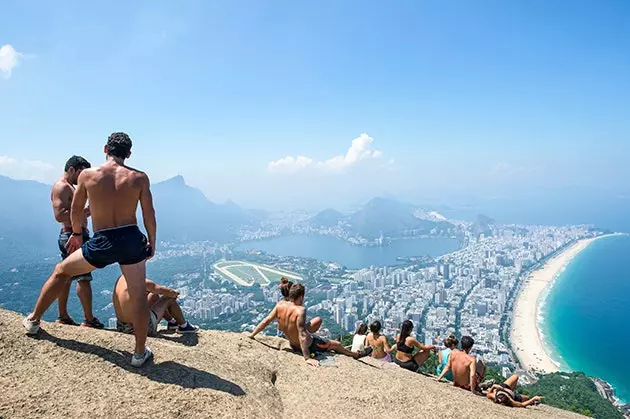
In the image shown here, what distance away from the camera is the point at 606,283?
236ft

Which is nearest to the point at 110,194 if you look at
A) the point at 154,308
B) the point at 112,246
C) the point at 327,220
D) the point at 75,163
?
the point at 112,246

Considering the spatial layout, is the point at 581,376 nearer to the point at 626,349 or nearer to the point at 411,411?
the point at 626,349

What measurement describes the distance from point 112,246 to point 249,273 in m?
81.2

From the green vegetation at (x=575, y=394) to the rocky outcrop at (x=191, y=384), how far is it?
75.8 feet

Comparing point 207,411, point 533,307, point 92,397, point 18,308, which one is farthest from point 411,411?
point 533,307

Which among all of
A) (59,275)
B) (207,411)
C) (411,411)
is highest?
(59,275)

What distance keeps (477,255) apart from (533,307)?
48543 mm

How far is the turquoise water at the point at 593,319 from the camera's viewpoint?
39062 mm

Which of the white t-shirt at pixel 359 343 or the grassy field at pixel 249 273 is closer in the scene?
the white t-shirt at pixel 359 343

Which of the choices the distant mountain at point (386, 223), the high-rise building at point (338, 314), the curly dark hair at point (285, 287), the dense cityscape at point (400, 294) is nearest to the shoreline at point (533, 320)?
the dense cityscape at point (400, 294)

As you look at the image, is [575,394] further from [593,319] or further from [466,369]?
[593,319]

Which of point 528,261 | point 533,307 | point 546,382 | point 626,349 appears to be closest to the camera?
point 546,382

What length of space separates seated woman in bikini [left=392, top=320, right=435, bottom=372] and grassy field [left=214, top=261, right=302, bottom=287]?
64260mm

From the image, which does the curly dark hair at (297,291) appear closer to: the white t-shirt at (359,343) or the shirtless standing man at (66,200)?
the white t-shirt at (359,343)
